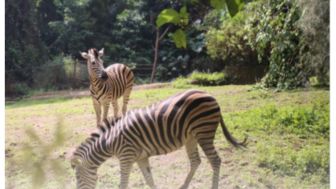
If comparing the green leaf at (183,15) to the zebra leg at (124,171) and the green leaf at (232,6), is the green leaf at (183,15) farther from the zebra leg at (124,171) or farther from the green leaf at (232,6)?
the zebra leg at (124,171)

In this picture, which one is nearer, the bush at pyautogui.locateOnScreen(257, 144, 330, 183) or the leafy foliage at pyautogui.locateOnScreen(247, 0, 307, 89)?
the bush at pyautogui.locateOnScreen(257, 144, 330, 183)

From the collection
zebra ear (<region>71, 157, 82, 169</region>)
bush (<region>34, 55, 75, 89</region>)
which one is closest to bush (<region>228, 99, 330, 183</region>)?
zebra ear (<region>71, 157, 82, 169</region>)

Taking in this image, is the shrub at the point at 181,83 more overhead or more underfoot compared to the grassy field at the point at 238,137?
more overhead

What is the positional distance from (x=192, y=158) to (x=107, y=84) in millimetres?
731

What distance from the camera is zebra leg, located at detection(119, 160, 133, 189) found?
251 centimetres

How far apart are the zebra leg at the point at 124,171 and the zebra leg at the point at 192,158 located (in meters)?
0.34

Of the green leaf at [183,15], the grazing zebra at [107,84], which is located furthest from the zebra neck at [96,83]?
the green leaf at [183,15]

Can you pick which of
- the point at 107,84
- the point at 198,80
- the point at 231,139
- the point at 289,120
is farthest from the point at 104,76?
the point at 289,120

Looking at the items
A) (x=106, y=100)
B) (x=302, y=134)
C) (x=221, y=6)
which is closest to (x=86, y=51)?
(x=106, y=100)

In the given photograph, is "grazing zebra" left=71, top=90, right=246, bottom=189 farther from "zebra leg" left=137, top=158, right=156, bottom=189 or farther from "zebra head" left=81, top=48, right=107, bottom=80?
"zebra head" left=81, top=48, right=107, bottom=80

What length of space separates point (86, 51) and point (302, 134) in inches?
57.7

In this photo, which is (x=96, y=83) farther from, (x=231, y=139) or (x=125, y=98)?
(x=231, y=139)

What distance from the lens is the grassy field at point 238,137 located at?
2633 millimetres

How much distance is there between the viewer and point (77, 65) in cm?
278
